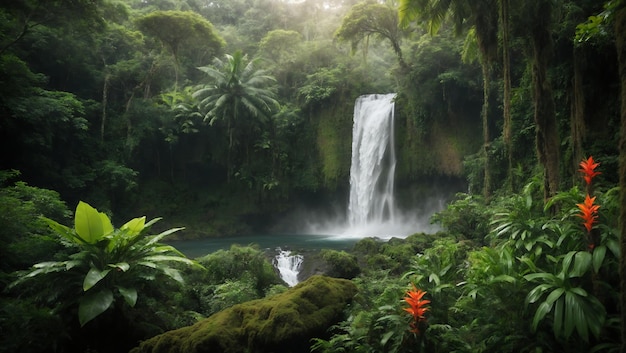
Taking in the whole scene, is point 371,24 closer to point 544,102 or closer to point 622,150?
point 544,102

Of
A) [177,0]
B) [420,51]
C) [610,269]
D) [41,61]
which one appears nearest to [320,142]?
[420,51]

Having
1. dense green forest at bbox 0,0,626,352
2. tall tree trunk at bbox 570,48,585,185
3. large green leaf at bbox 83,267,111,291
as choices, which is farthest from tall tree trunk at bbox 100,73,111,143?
tall tree trunk at bbox 570,48,585,185

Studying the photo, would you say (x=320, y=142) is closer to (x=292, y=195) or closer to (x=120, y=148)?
(x=292, y=195)

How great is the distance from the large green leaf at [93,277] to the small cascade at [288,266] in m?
5.51

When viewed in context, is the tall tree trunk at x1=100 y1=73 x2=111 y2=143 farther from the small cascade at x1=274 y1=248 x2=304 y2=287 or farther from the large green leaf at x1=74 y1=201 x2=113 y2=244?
the large green leaf at x1=74 y1=201 x2=113 y2=244

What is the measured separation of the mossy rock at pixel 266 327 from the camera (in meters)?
4.33

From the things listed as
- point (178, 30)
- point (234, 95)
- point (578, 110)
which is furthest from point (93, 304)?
point (178, 30)

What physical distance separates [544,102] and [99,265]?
6.72m

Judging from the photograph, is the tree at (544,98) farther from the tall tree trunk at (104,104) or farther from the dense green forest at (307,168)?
the tall tree trunk at (104,104)

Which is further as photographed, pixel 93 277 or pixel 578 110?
pixel 578 110

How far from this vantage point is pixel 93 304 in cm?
464

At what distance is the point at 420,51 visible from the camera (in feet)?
52.5

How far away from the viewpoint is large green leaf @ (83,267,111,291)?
455cm

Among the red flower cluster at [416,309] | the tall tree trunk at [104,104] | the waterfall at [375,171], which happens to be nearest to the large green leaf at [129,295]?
the red flower cluster at [416,309]
